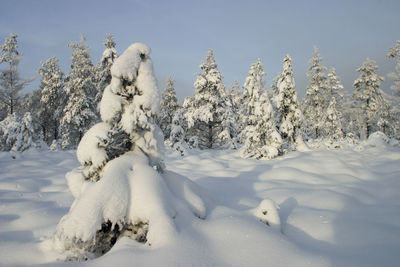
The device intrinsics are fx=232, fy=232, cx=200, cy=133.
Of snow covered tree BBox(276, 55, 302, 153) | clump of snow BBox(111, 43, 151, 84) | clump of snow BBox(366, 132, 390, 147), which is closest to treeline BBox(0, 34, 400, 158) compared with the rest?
snow covered tree BBox(276, 55, 302, 153)

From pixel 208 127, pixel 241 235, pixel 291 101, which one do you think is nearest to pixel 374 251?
pixel 241 235

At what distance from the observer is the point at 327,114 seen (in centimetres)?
3019

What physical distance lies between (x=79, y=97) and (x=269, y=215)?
85.4 ft

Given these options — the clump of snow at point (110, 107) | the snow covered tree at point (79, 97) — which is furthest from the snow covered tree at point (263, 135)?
the snow covered tree at point (79, 97)

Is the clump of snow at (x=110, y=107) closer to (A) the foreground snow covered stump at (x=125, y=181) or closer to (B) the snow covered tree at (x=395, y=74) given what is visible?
(A) the foreground snow covered stump at (x=125, y=181)

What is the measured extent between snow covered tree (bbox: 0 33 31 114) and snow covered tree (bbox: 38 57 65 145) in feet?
16.4

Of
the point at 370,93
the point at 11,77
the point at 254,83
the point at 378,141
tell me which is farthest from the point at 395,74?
the point at 11,77

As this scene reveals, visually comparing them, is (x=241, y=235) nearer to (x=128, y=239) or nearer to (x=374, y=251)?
(x=128, y=239)

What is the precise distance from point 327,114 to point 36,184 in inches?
1245

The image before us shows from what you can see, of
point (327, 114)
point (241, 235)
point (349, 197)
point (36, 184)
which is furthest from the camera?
point (327, 114)

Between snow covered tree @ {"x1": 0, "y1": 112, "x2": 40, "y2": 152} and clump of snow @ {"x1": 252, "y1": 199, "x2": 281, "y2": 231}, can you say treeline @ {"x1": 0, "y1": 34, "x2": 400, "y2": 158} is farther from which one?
clump of snow @ {"x1": 252, "y1": 199, "x2": 281, "y2": 231}

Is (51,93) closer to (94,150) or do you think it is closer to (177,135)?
(177,135)

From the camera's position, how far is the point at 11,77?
2325 cm

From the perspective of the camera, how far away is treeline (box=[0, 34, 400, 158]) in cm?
1644
